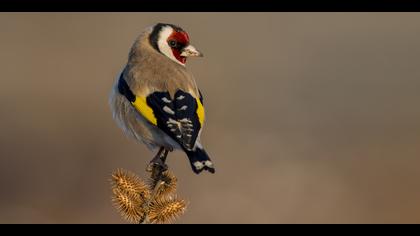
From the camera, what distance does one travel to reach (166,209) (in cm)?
447

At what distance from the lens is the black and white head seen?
651 cm

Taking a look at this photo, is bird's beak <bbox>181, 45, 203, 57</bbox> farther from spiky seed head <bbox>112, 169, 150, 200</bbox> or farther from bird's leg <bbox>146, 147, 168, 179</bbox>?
spiky seed head <bbox>112, 169, 150, 200</bbox>

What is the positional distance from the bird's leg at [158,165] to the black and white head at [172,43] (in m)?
0.83

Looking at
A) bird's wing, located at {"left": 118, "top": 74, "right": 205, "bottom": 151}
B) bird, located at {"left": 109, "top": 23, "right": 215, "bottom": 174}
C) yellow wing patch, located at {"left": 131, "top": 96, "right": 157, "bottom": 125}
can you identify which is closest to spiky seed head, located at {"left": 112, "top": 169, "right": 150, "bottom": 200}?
bird, located at {"left": 109, "top": 23, "right": 215, "bottom": 174}

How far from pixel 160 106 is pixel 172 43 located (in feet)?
2.96

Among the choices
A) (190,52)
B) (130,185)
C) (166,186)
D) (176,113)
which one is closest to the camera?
(130,185)

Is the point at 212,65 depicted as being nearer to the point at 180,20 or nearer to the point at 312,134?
the point at 180,20

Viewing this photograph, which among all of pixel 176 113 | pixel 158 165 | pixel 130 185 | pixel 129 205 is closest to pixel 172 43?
pixel 176 113

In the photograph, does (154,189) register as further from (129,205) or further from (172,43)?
(172,43)

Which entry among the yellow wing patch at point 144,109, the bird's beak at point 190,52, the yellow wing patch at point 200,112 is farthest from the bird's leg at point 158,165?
the bird's beak at point 190,52

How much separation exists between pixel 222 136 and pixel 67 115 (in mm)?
1982
